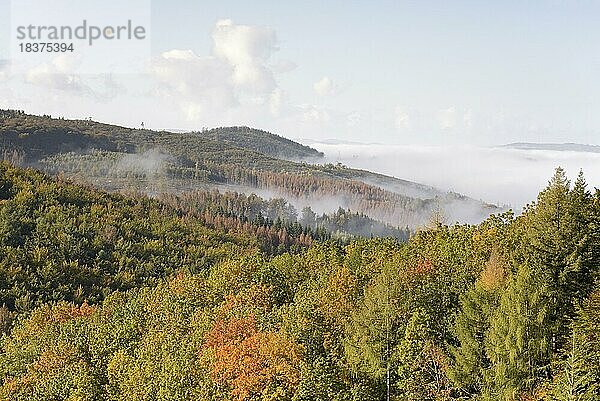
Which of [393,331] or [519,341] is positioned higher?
[519,341]

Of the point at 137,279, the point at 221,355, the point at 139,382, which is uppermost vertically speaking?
the point at 221,355

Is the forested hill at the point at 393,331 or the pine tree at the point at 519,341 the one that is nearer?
the pine tree at the point at 519,341

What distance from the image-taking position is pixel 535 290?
36312 mm

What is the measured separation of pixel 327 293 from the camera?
51219 mm

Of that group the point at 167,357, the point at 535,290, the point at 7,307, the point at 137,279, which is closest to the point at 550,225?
the point at 535,290

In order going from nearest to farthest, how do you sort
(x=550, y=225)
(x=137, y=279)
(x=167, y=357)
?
1. (x=550, y=225)
2. (x=167, y=357)
3. (x=137, y=279)

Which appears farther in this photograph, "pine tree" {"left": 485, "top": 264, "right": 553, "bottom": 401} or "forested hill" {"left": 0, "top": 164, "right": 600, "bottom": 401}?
"forested hill" {"left": 0, "top": 164, "right": 600, "bottom": 401}

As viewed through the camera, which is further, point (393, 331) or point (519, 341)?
point (393, 331)

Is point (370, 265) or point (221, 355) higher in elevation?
point (370, 265)

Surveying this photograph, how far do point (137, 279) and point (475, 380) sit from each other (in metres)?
172

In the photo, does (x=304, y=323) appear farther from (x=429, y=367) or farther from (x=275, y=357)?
(x=429, y=367)

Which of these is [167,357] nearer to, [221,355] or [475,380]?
[221,355]

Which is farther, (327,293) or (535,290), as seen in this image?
(327,293)

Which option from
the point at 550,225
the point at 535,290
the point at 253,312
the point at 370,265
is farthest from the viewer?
the point at 370,265
